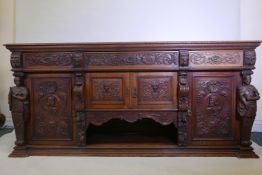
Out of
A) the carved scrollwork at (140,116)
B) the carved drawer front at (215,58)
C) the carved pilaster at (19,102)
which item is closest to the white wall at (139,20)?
the carved drawer front at (215,58)

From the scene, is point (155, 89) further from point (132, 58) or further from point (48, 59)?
point (48, 59)

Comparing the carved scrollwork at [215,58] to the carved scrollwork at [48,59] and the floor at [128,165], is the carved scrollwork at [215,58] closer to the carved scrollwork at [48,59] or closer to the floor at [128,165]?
the floor at [128,165]

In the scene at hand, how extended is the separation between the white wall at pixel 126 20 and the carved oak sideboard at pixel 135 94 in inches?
34.8

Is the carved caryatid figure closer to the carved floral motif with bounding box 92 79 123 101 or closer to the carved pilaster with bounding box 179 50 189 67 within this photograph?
the carved pilaster with bounding box 179 50 189 67

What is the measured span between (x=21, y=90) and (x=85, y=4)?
1.34 m

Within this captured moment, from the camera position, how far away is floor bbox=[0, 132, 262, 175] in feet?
6.36

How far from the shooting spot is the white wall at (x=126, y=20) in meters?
3.00

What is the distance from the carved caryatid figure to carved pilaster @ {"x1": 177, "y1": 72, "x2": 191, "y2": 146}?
0.44 m

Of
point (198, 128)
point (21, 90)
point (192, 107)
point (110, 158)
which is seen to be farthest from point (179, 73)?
point (21, 90)

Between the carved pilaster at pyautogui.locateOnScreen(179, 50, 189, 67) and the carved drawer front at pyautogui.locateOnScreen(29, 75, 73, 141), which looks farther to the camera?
the carved drawer front at pyautogui.locateOnScreen(29, 75, 73, 141)

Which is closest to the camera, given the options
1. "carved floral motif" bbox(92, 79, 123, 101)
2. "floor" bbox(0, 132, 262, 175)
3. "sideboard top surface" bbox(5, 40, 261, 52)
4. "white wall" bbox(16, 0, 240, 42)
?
"floor" bbox(0, 132, 262, 175)

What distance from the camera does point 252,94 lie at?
2172 millimetres

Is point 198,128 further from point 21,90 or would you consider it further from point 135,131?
point 21,90

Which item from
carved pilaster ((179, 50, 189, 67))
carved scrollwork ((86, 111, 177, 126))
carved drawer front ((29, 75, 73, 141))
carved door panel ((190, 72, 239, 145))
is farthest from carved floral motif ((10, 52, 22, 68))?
carved door panel ((190, 72, 239, 145))
